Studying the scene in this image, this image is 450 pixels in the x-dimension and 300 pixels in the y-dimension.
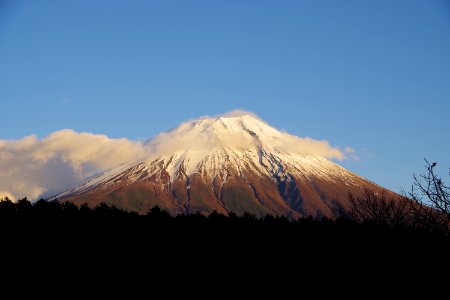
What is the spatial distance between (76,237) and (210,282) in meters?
4.13

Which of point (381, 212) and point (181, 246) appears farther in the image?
point (381, 212)

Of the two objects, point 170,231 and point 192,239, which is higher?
point 170,231

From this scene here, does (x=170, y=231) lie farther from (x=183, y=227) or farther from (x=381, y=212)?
(x=381, y=212)

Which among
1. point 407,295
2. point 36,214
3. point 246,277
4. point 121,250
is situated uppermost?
point 36,214

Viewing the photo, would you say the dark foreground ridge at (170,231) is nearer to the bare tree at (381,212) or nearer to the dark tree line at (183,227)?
the dark tree line at (183,227)

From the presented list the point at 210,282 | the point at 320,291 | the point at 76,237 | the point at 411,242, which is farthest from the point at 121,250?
the point at 411,242

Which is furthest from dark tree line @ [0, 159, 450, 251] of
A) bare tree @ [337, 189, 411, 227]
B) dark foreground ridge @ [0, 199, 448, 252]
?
bare tree @ [337, 189, 411, 227]

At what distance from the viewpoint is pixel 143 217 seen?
23297mm

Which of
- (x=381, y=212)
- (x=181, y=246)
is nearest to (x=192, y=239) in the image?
(x=181, y=246)

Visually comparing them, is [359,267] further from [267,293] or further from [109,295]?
[109,295]

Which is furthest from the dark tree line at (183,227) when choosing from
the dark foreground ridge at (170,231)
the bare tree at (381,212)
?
the bare tree at (381,212)

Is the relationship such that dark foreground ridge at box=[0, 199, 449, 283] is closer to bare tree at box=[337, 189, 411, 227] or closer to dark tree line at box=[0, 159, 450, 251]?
dark tree line at box=[0, 159, 450, 251]

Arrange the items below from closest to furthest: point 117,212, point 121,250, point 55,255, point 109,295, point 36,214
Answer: point 109,295 < point 55,255 < point 121,250 < point 36,214 < point 117,212

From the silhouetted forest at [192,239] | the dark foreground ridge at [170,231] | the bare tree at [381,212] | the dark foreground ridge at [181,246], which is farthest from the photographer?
the bare tree at [381,212]
